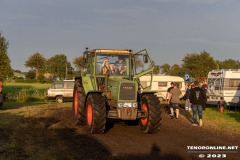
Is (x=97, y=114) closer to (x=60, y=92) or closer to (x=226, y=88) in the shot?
(x=226, y=88)

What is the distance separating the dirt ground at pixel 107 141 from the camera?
742cm

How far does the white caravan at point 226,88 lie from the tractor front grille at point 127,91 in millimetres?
11424

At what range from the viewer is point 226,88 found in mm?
20344

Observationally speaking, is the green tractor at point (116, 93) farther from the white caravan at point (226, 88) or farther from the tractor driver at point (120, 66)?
the white caravan at point (226, 88)

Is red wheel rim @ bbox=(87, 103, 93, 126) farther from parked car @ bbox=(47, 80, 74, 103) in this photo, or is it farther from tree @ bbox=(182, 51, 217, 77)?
tree @ bbox=(182, 51, 217, 77)

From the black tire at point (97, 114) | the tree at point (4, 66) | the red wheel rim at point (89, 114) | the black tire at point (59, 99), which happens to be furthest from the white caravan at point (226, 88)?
the tree at point (4, 66)

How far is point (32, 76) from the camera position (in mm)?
101875

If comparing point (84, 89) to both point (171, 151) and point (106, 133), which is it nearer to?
point (106, 133)

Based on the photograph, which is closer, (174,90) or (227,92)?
(174,90)

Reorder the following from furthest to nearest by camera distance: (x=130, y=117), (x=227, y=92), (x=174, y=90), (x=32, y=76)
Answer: (x=32, y=76), (x=227, y=92), (x=174, y=90), (x=130, y=117)

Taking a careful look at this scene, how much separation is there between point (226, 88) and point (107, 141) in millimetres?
13382

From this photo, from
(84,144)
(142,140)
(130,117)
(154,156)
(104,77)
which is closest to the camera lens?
(154,156)

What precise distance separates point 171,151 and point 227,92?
1355 cm

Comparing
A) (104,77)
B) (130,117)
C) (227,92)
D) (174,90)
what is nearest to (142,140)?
(130,117)
